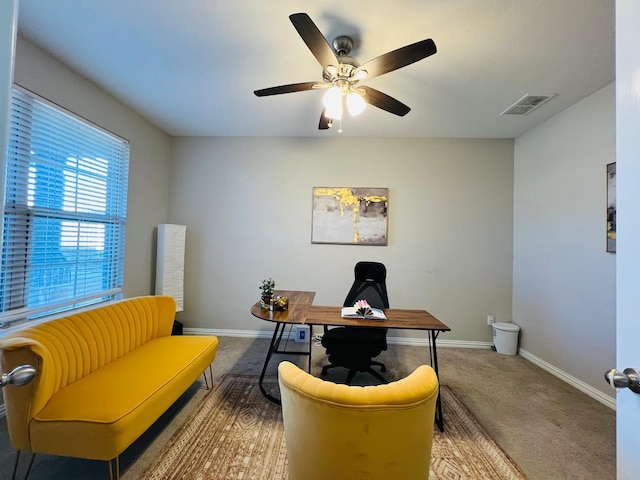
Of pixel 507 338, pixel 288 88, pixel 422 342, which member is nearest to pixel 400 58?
pixel 288 88

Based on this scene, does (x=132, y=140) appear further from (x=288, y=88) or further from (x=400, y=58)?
(x=400, y=58)

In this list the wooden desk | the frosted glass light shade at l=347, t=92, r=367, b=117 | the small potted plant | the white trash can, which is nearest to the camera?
the frosted glass light shade at l=347, t=92, r=367, b=117

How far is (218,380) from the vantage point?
2.44 meters

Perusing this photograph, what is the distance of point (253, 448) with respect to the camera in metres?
1.67

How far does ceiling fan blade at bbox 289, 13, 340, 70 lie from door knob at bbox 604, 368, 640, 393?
1.69m

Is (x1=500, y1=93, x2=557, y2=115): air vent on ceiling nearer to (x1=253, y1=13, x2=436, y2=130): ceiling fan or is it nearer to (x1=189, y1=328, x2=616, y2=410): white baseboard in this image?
(x1=253, y1=13, x2=436, y2=130): ceiling fan

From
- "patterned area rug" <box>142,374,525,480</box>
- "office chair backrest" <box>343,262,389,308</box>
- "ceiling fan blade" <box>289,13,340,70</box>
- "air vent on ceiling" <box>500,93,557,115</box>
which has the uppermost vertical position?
"air vent on ceiling" <box>500,93,557,115</box>

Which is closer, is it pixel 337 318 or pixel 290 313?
pixel 337 318

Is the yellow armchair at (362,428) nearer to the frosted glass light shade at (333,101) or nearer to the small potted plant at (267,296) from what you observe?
the small potted plant at (267,296)

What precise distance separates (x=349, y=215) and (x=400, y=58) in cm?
213

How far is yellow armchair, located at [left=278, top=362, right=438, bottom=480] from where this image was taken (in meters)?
0.85

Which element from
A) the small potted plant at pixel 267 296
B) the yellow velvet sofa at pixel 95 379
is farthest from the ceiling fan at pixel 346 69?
the yellow velvet sofa at pixel 95 379

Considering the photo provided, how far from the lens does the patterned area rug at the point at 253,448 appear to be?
59.2 inches

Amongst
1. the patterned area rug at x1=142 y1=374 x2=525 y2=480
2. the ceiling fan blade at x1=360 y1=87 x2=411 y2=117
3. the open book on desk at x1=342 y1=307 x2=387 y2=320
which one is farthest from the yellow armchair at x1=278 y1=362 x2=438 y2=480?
the ceiling fan blade at x1=360 y1=87 x2=411 y2=117
